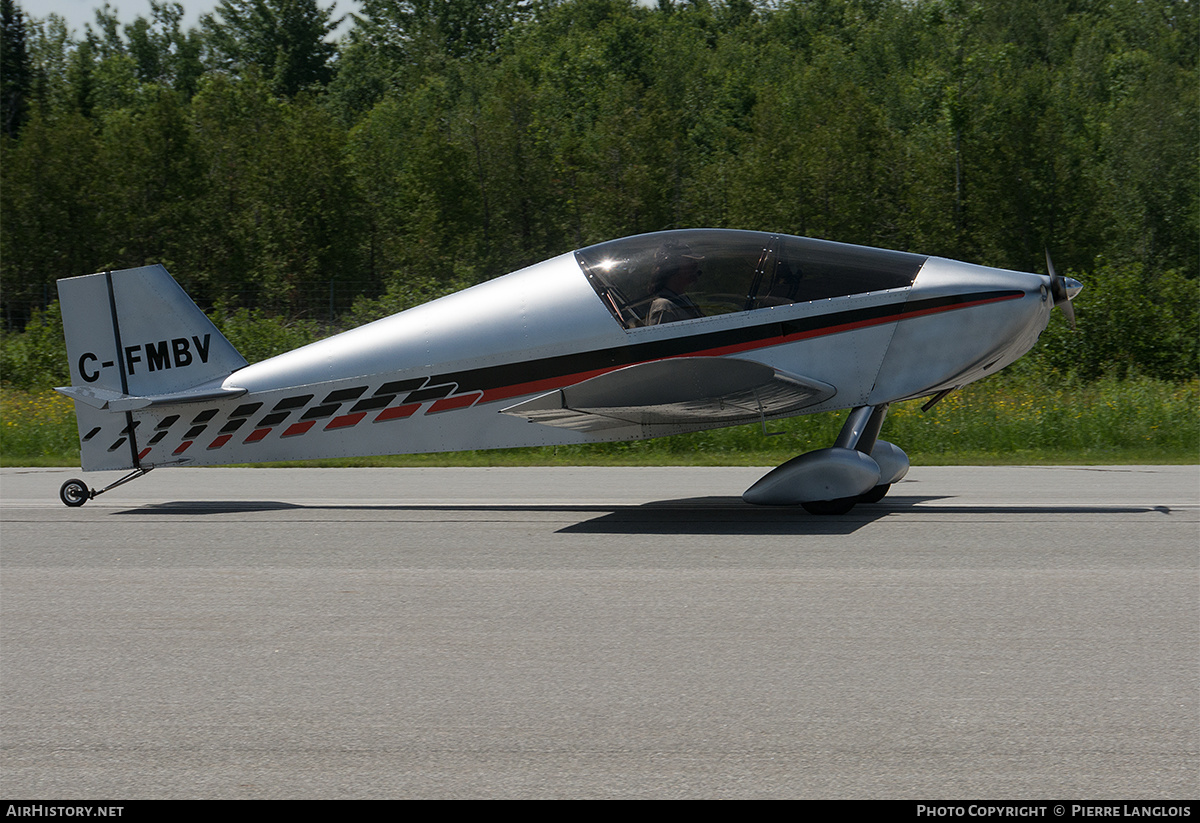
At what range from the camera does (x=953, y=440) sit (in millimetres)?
14781

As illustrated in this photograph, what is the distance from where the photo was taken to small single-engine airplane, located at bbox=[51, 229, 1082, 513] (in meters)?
8.62

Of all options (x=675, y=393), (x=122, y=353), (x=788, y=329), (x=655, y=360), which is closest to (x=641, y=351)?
(x=655, y=360)

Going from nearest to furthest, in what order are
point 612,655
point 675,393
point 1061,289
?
point 612,655 → point 675,393 → point 1061,289

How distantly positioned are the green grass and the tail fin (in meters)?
4.45

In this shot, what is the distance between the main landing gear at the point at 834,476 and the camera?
850 cm

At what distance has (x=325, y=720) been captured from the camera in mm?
4207

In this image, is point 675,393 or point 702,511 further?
point 702,511

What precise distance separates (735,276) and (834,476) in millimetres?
1702

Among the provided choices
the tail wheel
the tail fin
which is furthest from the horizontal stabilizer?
the tail wheel

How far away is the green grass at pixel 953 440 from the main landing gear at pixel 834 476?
14.2 feet

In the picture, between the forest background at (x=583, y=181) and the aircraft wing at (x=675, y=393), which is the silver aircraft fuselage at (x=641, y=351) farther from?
the forest background at (x=583, y=181)

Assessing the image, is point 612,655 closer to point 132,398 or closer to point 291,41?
point 132,398

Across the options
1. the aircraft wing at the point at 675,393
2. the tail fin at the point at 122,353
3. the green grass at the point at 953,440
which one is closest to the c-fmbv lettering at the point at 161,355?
the tail fin at the point at 122,353

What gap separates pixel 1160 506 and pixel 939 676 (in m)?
5.36
